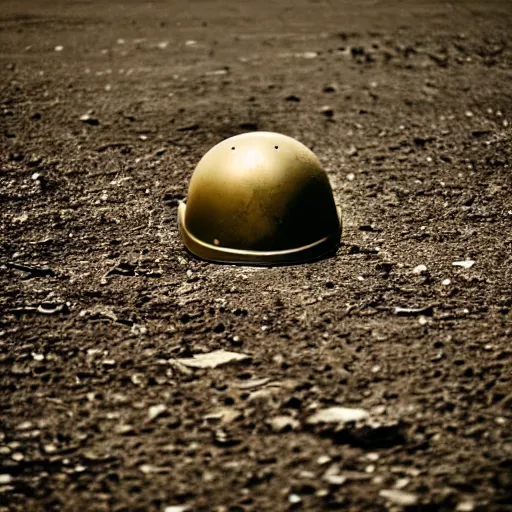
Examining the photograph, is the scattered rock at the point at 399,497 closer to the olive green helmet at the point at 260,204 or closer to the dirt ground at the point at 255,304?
the dirt ground at the point at 255,304

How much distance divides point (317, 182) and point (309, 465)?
154 centimetres

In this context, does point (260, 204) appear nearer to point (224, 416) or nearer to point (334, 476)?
point (224, 416)

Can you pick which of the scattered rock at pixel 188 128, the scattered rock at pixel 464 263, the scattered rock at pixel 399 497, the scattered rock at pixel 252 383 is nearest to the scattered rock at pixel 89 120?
the scattered rock at pixel 188 128

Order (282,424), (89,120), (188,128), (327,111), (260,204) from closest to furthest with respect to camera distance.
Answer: (282,424), (260,204), (188,128), (89,120), (327,111)

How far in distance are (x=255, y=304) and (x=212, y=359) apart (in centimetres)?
42

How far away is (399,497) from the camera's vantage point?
7.83ft

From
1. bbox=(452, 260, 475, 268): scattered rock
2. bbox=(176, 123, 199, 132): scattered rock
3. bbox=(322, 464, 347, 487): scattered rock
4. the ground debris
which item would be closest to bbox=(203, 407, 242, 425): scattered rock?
bbox=(322, 464, 347, 487): scattered rock

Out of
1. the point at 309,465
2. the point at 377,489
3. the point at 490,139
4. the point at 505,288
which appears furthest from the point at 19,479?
the point at 490,139

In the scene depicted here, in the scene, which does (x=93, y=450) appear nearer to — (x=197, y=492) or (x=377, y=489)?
(x=197, y=492)

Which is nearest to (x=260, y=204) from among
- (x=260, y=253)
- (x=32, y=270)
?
(x=260, y=253)

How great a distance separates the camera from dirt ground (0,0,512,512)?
251 centimetres

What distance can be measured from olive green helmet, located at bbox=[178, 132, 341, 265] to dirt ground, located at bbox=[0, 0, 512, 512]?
0.09m

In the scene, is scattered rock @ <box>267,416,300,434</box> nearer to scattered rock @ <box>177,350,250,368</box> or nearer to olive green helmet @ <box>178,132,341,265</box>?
scattered rock @ <box>177,350,250,368</box>

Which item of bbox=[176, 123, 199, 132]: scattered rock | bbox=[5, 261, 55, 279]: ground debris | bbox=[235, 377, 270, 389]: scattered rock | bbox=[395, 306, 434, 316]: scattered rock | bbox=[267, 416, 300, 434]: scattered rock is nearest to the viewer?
bbox=[267, 416, 300, 434]: scattered rock
